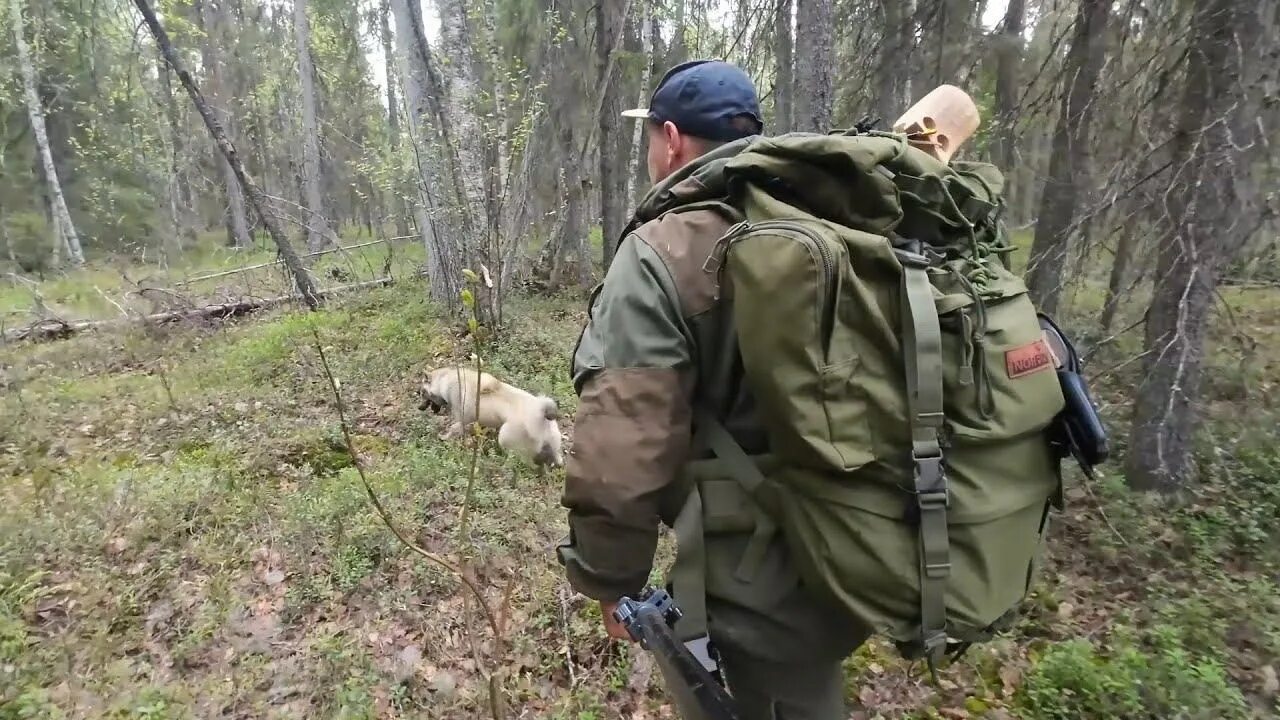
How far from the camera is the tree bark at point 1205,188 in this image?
141 inches

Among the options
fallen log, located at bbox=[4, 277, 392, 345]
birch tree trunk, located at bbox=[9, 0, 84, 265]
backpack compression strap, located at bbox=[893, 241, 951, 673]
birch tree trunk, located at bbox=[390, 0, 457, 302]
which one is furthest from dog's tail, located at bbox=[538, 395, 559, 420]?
birch tree trunk, located at bbox=[9, 0, 84, 265]

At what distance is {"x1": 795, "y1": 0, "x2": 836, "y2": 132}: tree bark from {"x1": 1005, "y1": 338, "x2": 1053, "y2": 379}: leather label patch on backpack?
10.5 feet

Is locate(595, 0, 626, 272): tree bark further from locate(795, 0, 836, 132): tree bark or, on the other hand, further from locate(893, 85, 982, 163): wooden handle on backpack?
locate(893, 85, 982, 163): wooden handle on backpack

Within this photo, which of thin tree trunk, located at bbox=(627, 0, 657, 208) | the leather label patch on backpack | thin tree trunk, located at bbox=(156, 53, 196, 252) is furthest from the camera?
thin tree trunk, located at bbox=(156, 53, 196, 252)

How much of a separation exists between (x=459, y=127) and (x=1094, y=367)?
677cm

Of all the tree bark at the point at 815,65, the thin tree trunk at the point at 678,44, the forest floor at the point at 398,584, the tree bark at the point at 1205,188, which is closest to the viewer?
the forest floor at the point at 398,584

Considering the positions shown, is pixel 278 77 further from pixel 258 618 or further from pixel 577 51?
pixel 258 618

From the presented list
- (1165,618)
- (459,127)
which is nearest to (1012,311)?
(1165,618)

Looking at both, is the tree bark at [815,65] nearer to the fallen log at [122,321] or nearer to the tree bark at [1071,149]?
the tree bark at [1071,149]

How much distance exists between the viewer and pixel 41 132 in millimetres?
16000

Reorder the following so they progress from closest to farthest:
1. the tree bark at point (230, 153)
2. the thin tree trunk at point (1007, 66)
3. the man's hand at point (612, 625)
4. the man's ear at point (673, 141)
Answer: the man's hand at point (612, 625)
the man's ear at point (673, 141)
the thin tree trunk at point (1007, 66)
the tree bark at point (230, 153)

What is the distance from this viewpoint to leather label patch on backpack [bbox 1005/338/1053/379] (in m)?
1.41

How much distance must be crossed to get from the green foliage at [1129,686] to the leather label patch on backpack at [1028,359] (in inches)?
91.4

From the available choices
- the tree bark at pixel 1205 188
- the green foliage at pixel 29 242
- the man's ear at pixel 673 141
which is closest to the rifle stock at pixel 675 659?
the man's ear at pixel 673 141
